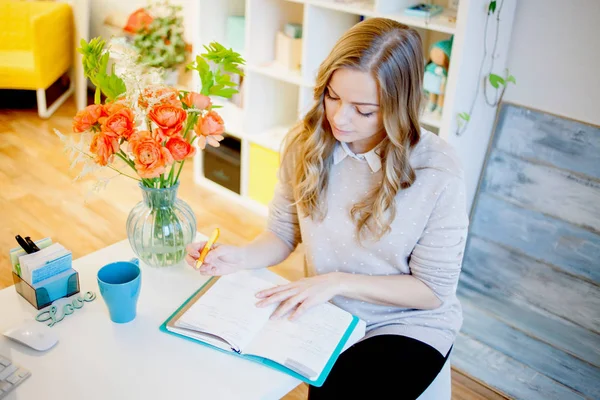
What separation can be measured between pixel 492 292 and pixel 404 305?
123cm

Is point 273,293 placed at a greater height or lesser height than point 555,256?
greater

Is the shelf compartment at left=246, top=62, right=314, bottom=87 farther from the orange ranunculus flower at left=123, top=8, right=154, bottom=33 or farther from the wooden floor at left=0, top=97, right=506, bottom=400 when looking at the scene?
the orange ranunculus flower at left=123, top=8, right=154, bottom=33

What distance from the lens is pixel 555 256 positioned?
7.50ft

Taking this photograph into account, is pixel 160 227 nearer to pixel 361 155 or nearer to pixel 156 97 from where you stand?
pixel 156 97

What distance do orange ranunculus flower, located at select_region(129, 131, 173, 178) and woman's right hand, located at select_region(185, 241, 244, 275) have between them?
22 centimetres

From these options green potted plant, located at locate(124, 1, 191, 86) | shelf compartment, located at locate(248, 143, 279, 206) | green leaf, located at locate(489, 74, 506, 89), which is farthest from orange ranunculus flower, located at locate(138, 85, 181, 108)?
green potted plant, located at locate(124, 1, 191, 86)

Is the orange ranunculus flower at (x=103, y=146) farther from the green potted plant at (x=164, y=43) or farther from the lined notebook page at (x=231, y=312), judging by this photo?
the green potted plant at (x=164, y=43)

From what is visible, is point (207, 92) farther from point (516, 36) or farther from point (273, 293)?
point (516, 36)

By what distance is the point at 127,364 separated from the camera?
1068 mm

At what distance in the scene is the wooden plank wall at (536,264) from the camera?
207 cm

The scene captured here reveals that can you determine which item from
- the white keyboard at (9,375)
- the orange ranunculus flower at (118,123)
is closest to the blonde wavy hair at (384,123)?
the orange ranunculus flower at (118,123)

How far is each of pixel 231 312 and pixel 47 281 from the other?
1.20 ft

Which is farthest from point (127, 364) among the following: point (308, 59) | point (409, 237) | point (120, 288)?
point (308, 59)

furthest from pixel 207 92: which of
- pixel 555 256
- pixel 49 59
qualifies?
pixel 49 59
